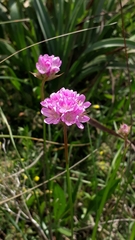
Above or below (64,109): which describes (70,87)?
below

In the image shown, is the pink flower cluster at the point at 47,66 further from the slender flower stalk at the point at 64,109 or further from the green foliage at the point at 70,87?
the green foliage at the point at 70,87

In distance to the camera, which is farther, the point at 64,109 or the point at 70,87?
the point at 70,87

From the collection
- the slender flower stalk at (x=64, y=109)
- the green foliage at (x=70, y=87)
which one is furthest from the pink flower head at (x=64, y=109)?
the green foliage at (x=70, y=87)

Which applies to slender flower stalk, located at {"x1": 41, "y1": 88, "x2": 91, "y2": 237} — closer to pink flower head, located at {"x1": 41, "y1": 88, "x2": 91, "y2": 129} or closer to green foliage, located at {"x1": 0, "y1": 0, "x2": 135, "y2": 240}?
pink flower head, located at {"x1": 41, "y1": 88, "x2": 91, "y2": 129}

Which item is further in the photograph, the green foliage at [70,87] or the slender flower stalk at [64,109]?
the green foliage at [70,87]

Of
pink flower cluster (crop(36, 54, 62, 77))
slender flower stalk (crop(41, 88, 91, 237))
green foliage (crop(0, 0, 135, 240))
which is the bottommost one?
green foliage (crop(0, 0, 135, 240))

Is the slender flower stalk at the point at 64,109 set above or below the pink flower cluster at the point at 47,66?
below

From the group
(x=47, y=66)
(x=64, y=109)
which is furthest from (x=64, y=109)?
(x=47, y=66)

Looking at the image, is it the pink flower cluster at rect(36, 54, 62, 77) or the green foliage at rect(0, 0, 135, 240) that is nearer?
the pink flower cluster at rect(36, 54, 62, 77)

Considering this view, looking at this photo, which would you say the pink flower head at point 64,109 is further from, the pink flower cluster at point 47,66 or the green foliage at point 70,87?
the green foliage at point 70,87

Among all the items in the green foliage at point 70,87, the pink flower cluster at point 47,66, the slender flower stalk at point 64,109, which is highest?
the pink flower cluster at point 47,66

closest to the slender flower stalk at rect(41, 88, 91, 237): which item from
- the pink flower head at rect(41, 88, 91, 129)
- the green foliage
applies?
the pink flower head at rect(41, 88, 91, 129)

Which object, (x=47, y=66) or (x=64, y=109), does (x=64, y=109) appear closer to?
(x=64, y=109)
